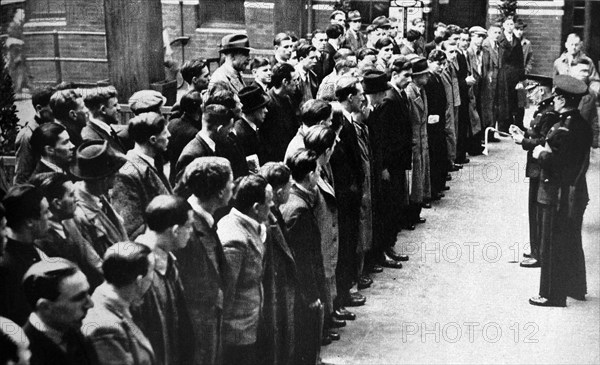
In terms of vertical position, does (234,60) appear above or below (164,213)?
above

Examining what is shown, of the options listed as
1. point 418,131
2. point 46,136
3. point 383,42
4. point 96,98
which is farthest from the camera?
point 383,42

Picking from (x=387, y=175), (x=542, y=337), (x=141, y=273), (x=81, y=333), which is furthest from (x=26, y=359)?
(x=387, y=175)

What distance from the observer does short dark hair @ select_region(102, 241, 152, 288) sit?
118 inches

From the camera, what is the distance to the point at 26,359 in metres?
2.60

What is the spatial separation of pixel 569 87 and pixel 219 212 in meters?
2.61

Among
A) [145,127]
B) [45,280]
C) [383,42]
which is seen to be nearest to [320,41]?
[383,42]

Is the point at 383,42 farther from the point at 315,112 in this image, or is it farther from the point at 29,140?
the point at 29,140

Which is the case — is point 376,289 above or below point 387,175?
below

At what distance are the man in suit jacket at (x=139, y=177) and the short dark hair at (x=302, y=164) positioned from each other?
0.77m

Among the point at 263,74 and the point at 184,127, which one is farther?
the point at 263,74

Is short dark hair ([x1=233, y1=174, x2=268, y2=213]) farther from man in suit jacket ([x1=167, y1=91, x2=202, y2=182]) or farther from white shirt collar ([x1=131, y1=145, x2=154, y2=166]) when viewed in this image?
man in suit jacket ([x1=167, y1=91, x2=202, y2=182])

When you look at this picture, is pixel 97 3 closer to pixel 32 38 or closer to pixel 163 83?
pixel 32 38

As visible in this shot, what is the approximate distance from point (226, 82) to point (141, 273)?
391 cm

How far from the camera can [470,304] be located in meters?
6.00
